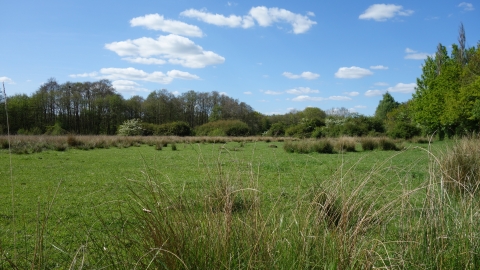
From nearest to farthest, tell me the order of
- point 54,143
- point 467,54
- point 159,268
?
point 159,268 < point 54,143 < point 467,54

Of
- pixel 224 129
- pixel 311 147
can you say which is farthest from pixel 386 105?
pixel 311 147

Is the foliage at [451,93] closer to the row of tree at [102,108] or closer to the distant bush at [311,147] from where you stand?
the distant bush at [311,147]

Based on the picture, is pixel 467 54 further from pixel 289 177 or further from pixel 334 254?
pixel 334 254

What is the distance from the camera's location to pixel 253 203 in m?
2.13

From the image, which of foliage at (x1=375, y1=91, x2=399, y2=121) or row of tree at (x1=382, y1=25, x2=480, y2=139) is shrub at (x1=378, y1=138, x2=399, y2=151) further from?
foliage at (x1=375, y1=91, x2=399, y2=121)

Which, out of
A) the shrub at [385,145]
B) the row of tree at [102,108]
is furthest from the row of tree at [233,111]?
the shrub at [385,145]

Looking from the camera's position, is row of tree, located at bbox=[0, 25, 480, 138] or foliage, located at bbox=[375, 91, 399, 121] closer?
row of tree, located at bbox=[0, 25, 480, 138]

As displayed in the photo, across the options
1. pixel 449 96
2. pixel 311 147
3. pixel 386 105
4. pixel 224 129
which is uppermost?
pixel 386 105

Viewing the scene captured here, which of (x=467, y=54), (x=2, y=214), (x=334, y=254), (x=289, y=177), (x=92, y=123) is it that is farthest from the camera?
(x=92, y=123)

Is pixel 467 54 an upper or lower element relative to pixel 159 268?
upper

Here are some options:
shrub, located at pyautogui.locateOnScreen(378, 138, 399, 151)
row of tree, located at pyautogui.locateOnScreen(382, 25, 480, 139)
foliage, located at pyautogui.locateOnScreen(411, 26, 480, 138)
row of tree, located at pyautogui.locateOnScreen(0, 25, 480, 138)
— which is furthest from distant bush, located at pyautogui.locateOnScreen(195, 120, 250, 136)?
shrub, located at pyautogui.locateOnScreen(378, 138, 399, 151)

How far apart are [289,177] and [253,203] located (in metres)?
5.38

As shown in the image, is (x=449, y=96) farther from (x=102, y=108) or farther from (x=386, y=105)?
(x=102, y=108)

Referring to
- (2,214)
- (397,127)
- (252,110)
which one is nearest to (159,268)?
(2,214)
